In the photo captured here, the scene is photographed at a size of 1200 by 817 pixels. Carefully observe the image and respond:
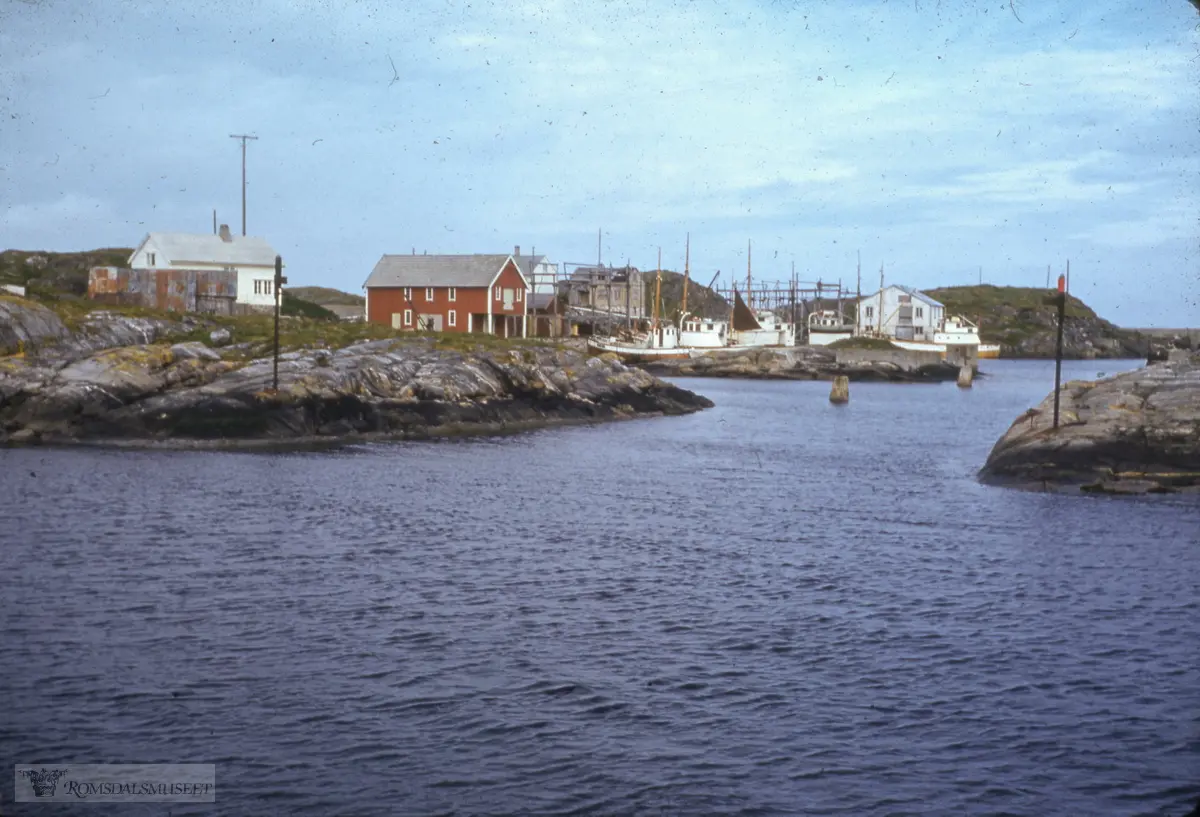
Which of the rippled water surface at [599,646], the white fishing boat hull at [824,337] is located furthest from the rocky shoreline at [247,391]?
the white fishing boat hull at [824,337]

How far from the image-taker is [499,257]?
9144 cm

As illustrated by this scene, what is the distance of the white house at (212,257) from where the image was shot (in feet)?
259

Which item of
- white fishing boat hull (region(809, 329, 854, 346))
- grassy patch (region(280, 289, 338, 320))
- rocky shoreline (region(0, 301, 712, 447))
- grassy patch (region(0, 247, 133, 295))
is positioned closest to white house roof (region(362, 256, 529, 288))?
grassy patch (region(280, 289, 338, 320))

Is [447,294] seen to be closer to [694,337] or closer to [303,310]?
[303,310]

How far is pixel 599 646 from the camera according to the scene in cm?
1775

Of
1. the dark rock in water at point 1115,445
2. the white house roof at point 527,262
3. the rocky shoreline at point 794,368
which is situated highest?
the white house roof at point 527,262

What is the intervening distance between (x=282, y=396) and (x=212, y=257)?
3825cm

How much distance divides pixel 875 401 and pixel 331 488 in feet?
197

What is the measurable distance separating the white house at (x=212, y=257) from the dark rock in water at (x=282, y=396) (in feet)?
87.6

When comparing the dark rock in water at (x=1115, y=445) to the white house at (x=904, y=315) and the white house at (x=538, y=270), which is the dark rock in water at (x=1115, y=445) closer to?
the white house at (x=538, y=270)

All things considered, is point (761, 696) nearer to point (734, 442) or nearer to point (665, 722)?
point (665, 722)

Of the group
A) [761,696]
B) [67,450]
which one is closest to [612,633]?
[761,696]

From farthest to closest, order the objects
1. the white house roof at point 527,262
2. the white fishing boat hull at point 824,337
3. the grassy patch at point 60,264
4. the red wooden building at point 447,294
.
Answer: the white fishing boat hull at point 824,337 < the white house roof at point 527,262 < the red wooden building at point 447,294 < the grassy patch at point 60,264

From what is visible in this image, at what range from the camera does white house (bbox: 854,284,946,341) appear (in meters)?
151
